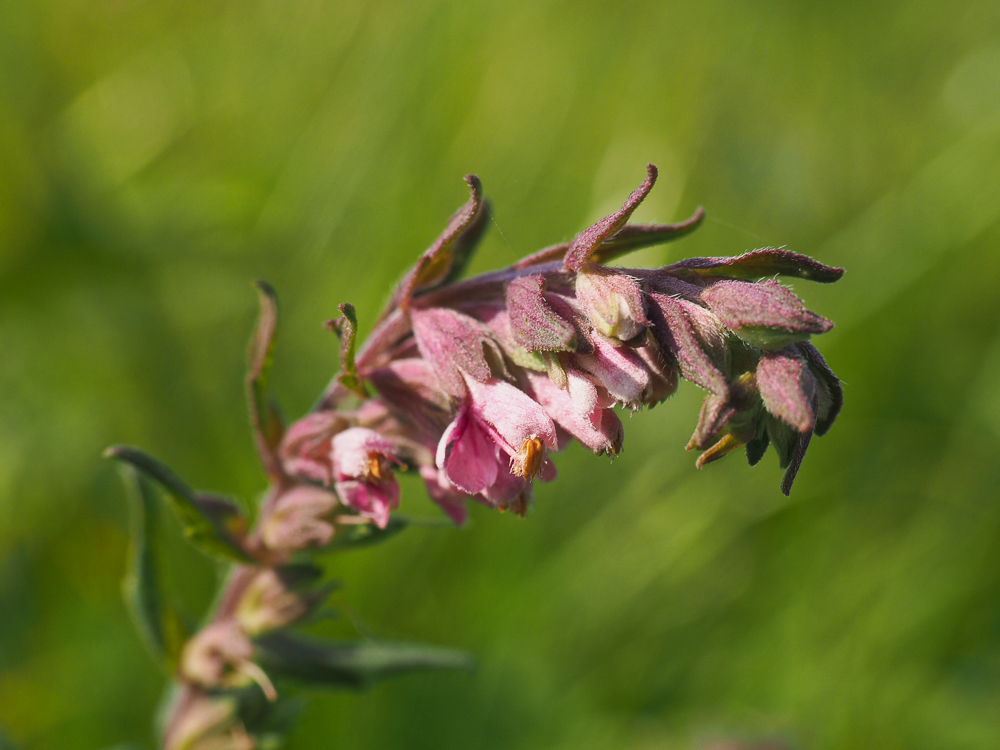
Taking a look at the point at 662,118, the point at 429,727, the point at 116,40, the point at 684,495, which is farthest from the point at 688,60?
the point at 429,727

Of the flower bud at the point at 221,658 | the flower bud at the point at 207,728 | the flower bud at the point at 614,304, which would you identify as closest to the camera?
the flower bud at the point at 614,304

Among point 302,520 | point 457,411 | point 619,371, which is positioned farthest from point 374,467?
point 619,371

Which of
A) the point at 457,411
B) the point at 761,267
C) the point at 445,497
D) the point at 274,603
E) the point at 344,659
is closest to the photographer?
the point at 761,267

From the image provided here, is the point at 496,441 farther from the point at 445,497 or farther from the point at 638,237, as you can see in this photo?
the point at 638,237

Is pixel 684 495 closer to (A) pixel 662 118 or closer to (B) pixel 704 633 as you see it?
(B) pixel 704 633

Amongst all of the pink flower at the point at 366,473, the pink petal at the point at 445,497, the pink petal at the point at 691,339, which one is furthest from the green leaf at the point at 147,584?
the pink petal at the point at 691,339

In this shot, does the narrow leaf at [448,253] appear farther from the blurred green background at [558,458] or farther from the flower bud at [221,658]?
the blurred green background at [558,458]
